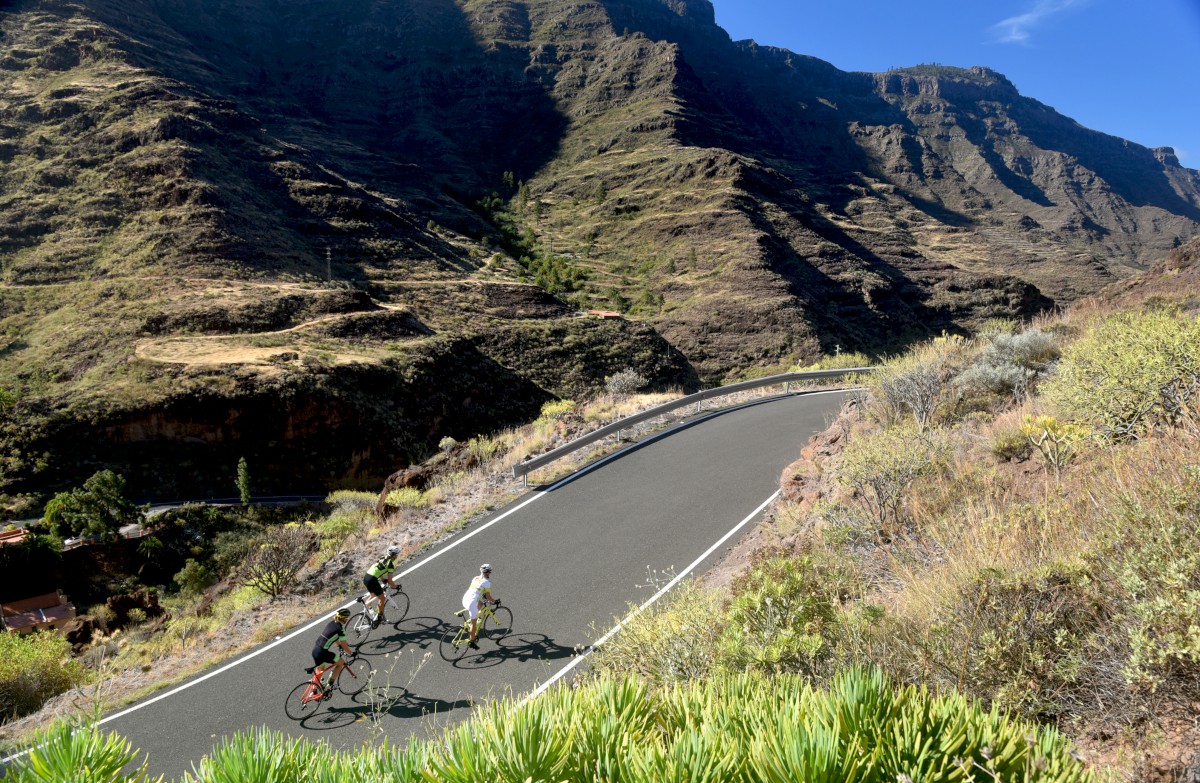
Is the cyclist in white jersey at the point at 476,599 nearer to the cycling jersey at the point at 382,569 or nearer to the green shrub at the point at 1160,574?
the cycling jersey at the point at 382,569

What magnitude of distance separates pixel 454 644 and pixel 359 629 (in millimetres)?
1309

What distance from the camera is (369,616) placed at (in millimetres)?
6926

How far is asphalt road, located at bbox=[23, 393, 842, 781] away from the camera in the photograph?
217 inches

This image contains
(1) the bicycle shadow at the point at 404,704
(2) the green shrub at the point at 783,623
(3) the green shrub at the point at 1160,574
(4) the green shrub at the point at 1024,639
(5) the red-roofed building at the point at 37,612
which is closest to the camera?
(3) the green shrub at the point at 1160,574

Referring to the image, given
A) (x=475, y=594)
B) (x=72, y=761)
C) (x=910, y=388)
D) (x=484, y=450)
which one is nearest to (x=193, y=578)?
(x=484, y=450)

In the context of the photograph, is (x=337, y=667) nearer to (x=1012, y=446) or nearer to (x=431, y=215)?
(x=1012, y=446)

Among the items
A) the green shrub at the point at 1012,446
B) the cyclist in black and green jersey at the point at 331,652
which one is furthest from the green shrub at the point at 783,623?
the cyclist in black and green jersey at the point at 331,652

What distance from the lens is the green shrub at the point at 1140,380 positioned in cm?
461

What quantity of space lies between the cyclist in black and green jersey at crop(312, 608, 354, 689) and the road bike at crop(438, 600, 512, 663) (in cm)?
102

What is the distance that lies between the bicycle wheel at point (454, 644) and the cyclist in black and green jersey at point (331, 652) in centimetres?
99

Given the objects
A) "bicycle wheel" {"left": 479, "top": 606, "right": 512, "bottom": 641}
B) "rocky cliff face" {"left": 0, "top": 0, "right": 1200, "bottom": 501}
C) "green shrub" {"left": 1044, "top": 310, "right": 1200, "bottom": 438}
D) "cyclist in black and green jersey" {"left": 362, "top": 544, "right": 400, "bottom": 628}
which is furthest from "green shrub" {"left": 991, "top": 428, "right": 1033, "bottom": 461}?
"rocky cliff face" {"left": 0, "top": 0, "right": 1200, "bottom": 501}

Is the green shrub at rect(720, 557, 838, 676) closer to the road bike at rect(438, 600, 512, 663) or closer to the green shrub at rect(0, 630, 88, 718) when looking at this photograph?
the road bike at rect(438, 600, 512, 663)

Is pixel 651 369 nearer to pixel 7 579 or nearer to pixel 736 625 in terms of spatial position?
pixel 7 579

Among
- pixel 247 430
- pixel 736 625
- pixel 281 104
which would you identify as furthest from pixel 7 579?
pixel 281 104
